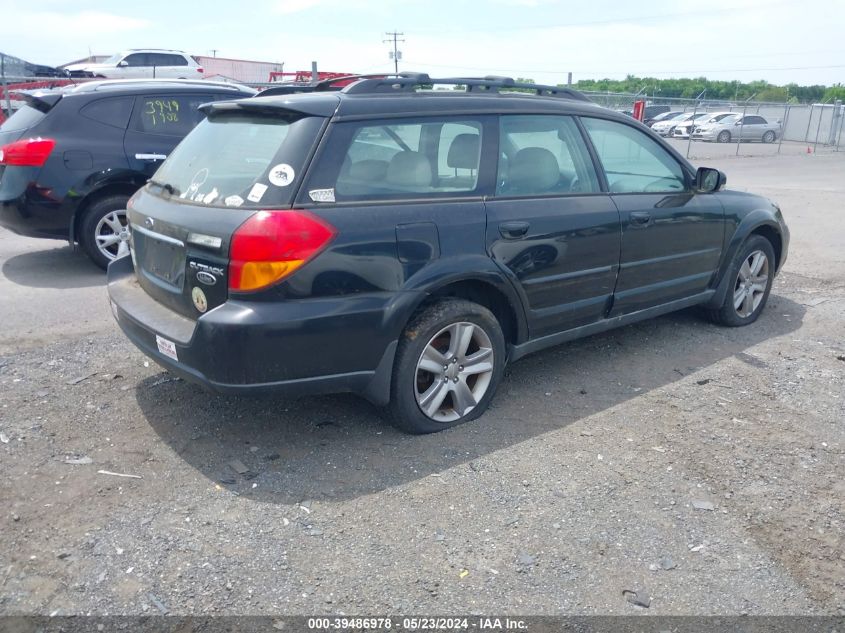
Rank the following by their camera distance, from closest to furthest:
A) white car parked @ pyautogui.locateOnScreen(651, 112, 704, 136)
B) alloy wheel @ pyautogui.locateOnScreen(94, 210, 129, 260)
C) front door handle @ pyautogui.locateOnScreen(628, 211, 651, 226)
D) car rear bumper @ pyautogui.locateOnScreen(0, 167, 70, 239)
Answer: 1. front door handle @ pyautogui.locateOnScreen(628, 211, 651, 226)
2. car rear bumper @ pyautogui.locateOnScreen(0, 167, 70, 239)
3. alloy wheel @ pyautogui.locateOnScreen(94, 210, 129, 260)
4. white car parked @ pyautogui.locateOnScreen(651, 112, 704, 136)

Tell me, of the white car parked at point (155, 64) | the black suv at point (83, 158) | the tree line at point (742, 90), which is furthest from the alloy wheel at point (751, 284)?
the tree line at point (742, 90)

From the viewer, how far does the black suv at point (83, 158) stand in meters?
6.74

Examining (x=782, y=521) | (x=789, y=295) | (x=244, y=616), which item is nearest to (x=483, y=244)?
(x=782, y=521)

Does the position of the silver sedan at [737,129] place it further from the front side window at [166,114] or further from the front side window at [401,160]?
the front side window at [401,160]

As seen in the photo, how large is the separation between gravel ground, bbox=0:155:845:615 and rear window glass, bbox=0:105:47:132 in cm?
273

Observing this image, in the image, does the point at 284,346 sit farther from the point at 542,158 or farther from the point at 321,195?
the point at 542,158

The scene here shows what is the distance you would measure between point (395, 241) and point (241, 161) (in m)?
0.87

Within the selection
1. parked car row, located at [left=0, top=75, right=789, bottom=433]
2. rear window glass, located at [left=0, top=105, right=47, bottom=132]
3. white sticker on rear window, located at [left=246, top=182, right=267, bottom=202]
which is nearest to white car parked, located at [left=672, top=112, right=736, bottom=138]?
rear window glass, located at [left=0, top=105, right=47, bottom=132]

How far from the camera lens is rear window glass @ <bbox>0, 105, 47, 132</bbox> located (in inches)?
272

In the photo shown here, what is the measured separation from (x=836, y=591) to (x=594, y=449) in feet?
4.17

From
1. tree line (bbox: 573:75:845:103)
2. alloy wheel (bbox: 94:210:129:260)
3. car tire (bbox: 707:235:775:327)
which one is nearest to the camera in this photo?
car tire (bbox: 707:235:775:327)

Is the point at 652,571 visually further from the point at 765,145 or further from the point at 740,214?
the point at 765,145

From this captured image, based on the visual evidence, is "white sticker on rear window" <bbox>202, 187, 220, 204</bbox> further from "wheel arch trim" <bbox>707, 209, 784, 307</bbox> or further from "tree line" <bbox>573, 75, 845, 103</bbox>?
"tree line" <bbox>573, 75, 845, 103</bbox>

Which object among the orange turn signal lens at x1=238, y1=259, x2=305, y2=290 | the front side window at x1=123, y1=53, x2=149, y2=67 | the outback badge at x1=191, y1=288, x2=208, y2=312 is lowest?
the outback badge at x1=191, y1=288, x2=208, y2=312
